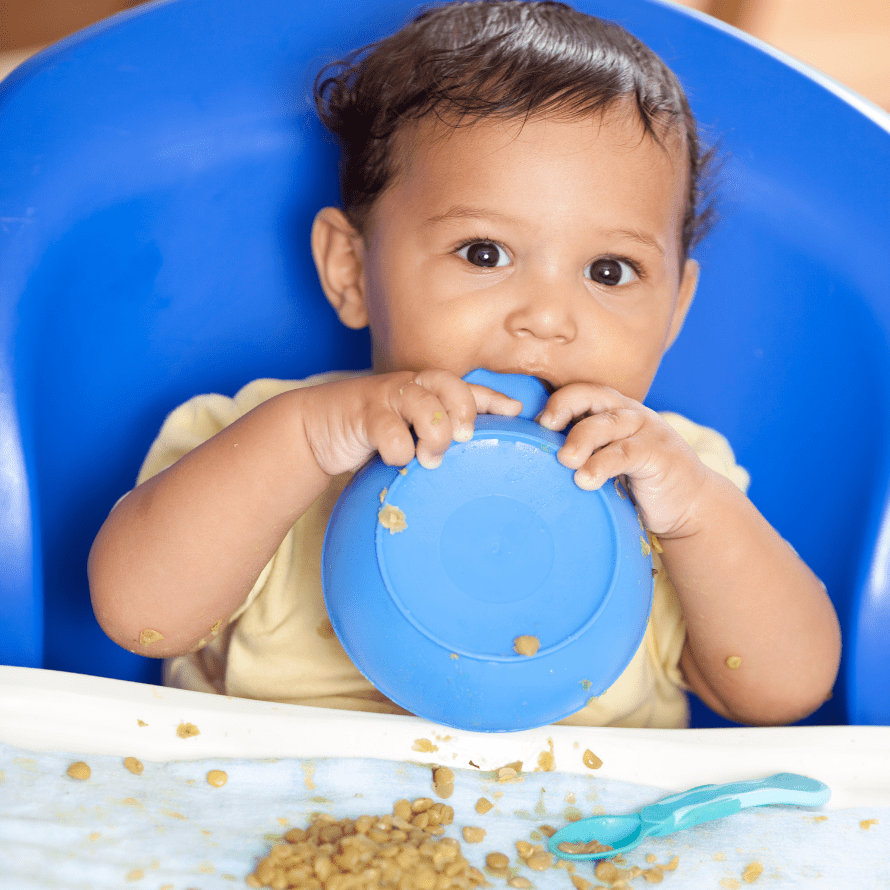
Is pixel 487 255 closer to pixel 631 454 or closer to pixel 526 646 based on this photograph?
pixel 631 454

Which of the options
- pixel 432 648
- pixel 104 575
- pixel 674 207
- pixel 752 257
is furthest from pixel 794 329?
pixel 104 575

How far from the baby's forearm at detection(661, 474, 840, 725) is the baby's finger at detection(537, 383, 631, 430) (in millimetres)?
138

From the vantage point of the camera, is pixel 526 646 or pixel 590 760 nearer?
pixel 526 646

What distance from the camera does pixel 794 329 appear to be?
Result: 3.25 ft

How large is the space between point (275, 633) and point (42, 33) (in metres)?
1.80

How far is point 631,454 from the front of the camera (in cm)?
67

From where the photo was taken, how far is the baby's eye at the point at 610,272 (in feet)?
2.57

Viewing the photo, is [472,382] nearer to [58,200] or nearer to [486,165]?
[486,165]

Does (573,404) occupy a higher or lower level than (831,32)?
lower

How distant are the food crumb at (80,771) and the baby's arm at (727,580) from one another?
1.40 ft

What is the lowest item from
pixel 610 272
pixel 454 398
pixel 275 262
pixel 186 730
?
pixel 186 730

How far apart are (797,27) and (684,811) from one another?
2.26 meters

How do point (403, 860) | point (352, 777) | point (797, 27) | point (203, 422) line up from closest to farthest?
point (403, 860)
point (352, 777)
point (203, 422)
point (797, 27)

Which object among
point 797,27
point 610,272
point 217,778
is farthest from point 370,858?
point 797,27
